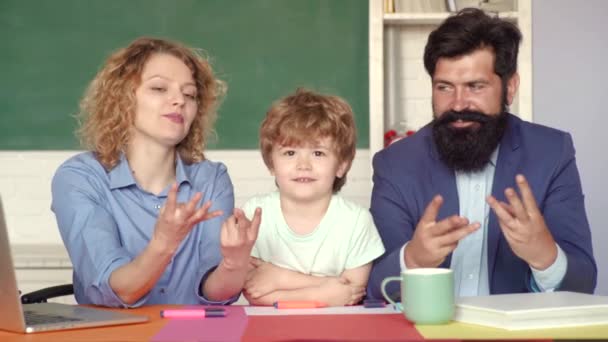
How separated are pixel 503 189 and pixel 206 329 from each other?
110cm

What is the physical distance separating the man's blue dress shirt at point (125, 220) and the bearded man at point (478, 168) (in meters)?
0.46

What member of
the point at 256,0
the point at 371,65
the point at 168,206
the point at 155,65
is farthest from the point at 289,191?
the point at 256,0

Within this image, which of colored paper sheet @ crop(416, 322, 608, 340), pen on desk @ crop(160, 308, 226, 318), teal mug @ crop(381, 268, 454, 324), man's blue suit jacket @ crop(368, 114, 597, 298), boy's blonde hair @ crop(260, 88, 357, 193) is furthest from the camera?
man's blue suit jacket @ crop(368, 114, 597, 298)

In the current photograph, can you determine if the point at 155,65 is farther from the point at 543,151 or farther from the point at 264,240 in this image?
the point at 543,151

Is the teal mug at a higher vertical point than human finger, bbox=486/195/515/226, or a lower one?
lower

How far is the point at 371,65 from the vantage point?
4.00 meters

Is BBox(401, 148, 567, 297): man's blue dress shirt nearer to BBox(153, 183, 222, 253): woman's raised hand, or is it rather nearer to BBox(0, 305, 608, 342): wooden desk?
BBox(0, 305, 608, 342): wooden desk

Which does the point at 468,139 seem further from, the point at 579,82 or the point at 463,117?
the point at 579,82

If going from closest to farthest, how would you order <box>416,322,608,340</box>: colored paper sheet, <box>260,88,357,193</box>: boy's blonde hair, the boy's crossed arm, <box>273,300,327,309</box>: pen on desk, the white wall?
<box>416,322,608,340</box>: colored paper sheet < <box>273,300,327,309</box>: pen on desk < the boy's crossed arm < <box>260,88,357,193</box>: boy's blonde hair < the white wall

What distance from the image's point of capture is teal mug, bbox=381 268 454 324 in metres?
1.64

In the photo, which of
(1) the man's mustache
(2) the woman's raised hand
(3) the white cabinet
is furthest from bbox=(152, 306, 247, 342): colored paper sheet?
(3) the white cabinet

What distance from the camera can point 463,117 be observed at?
255 centimetres

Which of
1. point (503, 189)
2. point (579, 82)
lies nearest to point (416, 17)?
point (579, 82)

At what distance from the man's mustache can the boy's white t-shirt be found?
17.7 inches
